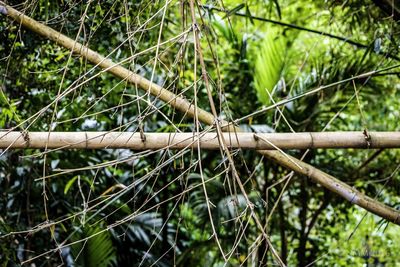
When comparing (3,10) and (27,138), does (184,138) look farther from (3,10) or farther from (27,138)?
(3,10)

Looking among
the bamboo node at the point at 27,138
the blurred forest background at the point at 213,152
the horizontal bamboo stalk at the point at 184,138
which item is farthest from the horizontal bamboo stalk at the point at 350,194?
the bamboo node at the point at 27,138

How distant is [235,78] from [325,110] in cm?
48

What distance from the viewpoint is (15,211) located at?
2346 mm

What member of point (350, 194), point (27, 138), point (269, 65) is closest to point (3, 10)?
point (27, 138)

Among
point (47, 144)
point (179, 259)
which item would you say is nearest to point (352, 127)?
point (179, 259)

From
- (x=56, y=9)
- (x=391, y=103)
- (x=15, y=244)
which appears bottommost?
(x=15, y=244)

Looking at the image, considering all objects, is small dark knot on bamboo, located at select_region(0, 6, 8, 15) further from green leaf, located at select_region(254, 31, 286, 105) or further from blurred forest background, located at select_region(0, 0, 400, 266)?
green leaf, located at select_region(254, 31, 286, 105)

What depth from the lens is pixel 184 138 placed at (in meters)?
1.22

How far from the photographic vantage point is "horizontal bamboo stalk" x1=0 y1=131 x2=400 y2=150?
1.25 metres

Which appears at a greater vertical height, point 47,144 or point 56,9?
point 56,9

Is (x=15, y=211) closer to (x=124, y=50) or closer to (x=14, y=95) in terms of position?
(x=14, y=95)

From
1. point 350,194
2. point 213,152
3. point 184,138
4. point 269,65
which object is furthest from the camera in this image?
point 213,152

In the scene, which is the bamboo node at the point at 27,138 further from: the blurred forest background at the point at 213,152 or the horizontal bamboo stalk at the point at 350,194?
the horizontal bamboo stalk at the point at 350,194

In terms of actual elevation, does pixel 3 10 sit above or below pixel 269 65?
above
